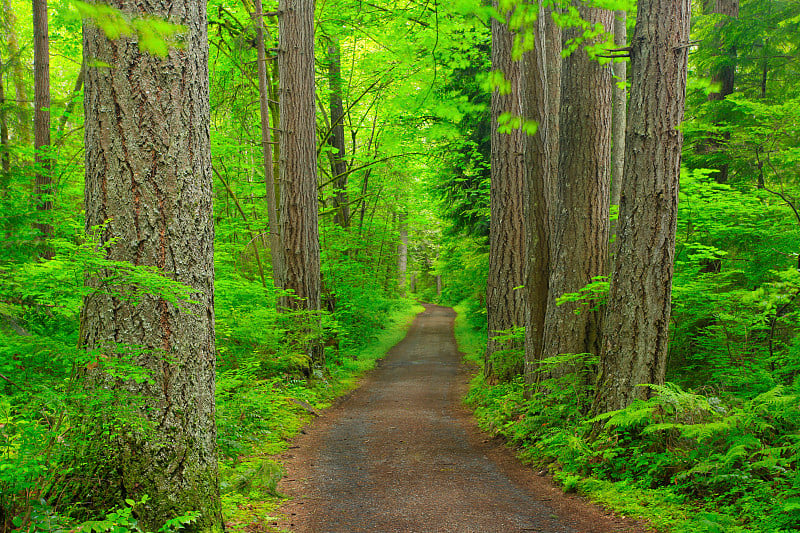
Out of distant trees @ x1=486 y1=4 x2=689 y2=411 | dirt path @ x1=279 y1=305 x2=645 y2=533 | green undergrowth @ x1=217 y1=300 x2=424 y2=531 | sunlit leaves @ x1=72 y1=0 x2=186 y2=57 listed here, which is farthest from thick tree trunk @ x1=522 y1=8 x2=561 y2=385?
sunlit leaves @ x1=72 y1=0 x2=186 y2=57

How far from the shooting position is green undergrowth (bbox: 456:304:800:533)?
3750 mm

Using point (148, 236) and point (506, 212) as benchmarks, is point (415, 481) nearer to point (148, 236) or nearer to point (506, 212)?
point (148, 236)

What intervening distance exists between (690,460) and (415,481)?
268cm

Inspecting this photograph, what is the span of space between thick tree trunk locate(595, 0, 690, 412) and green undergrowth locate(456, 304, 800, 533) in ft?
1.50

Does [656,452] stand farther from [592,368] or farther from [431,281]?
[431,281]

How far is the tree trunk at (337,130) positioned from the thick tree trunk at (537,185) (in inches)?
303

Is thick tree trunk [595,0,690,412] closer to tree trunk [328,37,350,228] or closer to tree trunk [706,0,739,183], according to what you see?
tree trunk [706,0,739,183]

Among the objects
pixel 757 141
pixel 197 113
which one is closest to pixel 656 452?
pixel 757 141

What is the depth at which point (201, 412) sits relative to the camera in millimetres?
3424

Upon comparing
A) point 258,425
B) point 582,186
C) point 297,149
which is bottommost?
point 258,425

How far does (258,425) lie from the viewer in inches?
286

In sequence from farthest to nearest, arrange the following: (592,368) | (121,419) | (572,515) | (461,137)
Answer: (461,137)
(592,368)
(572,515)
(121,419)

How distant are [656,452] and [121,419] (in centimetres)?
456

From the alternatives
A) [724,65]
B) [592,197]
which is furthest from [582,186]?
[724,65]
